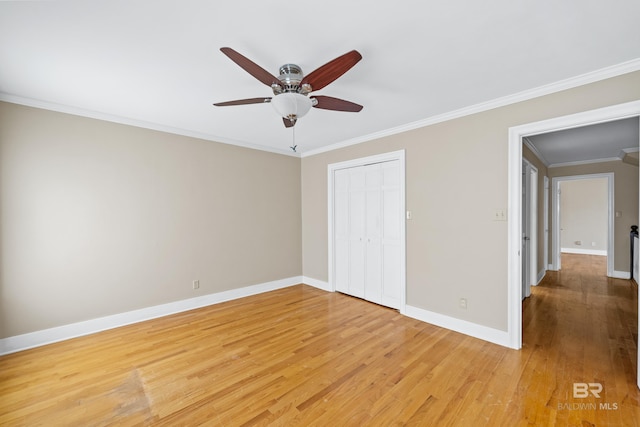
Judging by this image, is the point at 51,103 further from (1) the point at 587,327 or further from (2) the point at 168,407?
(1) the point at 587,327

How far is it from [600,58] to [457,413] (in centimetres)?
284

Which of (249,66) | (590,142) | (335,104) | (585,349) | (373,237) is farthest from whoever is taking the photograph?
(590,142)

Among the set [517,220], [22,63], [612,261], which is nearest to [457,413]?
[517,220]

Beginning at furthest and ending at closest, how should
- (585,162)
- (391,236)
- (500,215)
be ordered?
(585,162), (391,236), (500,215)

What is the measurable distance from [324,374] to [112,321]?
2.72 metres

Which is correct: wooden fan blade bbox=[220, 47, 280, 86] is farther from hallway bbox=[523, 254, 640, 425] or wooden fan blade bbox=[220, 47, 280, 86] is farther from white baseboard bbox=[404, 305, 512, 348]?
white baseboard bbox=[404, 305, 512, 348]

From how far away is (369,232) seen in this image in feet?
13.5

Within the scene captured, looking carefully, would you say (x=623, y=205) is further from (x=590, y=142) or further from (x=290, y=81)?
(x=290, y=81)

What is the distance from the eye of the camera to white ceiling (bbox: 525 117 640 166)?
11.5 ft

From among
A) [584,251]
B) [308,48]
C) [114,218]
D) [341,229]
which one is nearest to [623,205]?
[584,251]

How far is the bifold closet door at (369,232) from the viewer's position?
377 centimetres

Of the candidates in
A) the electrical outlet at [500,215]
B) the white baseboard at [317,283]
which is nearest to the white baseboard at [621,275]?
the electrical outlet at [500,215]

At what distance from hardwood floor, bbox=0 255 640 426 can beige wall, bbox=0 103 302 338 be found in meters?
0.51

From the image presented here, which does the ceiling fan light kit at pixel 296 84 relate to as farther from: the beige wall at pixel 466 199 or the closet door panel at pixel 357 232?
the closet door panel at pixel 357 232
